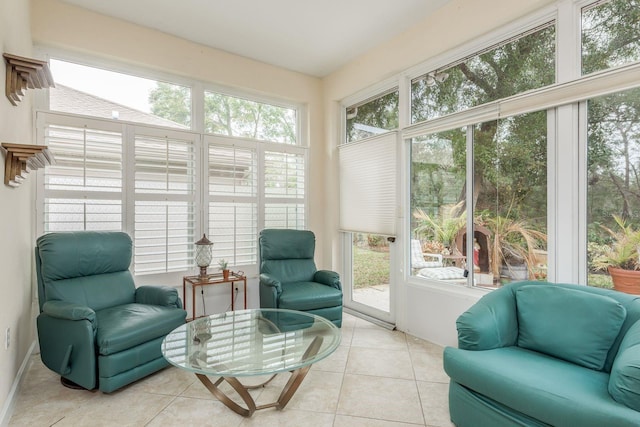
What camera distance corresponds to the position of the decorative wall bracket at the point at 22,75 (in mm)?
1977

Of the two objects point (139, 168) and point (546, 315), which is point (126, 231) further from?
point (546, 315)

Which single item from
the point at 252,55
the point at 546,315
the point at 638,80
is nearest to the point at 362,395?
the point at 546,315

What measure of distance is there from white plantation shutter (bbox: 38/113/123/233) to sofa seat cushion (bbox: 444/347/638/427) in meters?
3.09

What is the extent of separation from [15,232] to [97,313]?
78cm

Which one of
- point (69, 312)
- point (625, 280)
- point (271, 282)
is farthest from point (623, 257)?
point (69, 312)

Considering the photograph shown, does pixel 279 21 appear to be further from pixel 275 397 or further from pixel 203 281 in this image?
pixel 275 397

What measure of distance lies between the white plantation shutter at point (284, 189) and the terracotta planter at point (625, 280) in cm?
310

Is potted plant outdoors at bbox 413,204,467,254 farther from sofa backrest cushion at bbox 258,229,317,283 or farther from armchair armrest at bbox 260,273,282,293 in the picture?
armchair armrest at bbox 260,273,282,293

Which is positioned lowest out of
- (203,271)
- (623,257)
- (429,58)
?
(203,271)

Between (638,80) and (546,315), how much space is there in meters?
1.45

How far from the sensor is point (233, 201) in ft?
12.5

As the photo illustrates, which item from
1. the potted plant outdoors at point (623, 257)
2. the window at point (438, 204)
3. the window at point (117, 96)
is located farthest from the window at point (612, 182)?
the window at point (117, 96)

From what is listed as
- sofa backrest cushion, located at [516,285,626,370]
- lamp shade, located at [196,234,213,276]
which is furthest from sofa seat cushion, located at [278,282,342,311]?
sofa backrest cushion, located at [516,285,626,370]

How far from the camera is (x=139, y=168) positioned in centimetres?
323
